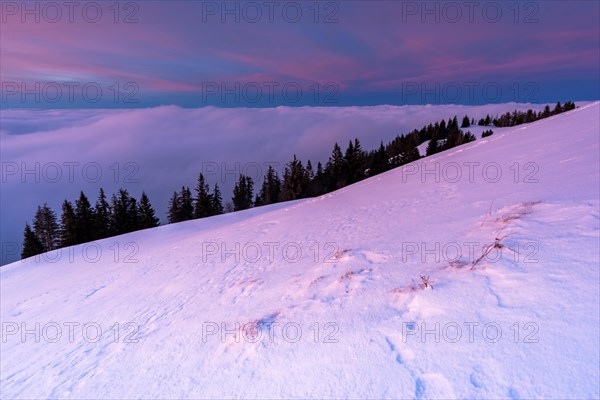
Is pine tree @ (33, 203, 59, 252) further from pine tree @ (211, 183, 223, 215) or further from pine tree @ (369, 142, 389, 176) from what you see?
pine tree @ (369, 142, 389, 176)

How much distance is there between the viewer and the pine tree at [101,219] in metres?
49.3

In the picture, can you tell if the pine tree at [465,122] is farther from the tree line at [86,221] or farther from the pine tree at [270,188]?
the tree line at [86,221]

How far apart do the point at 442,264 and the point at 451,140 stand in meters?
88.7

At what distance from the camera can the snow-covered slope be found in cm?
300

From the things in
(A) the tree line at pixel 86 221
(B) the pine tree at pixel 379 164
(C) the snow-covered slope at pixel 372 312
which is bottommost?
(A) the tree line at pixel 86 221

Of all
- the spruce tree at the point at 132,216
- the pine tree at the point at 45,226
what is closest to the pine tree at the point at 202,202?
the spruce tree at the point at 132,216

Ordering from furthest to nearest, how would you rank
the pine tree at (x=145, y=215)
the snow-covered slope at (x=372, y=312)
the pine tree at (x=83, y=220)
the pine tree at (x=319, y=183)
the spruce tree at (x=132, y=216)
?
the pine tree at (x=319, y=183) → the pine tree at (x=145, y=215) → the spruce tree at (x=132, y=216) → the pine tree at (x=83, y=220) → the snow-covered slope at (x=372, y=312)

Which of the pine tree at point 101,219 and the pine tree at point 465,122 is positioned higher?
the pine tree at point 465,122

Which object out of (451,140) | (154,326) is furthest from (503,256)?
(451,140)

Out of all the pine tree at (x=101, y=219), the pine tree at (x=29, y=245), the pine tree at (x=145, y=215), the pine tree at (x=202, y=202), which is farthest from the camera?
the pine tree at (x=202, y=202)

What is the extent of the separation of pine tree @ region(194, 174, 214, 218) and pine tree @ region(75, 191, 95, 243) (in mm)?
17323

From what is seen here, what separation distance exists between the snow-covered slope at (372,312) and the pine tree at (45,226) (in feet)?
202

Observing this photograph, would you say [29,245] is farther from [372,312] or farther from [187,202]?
[372,312]

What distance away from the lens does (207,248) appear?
1107cm
